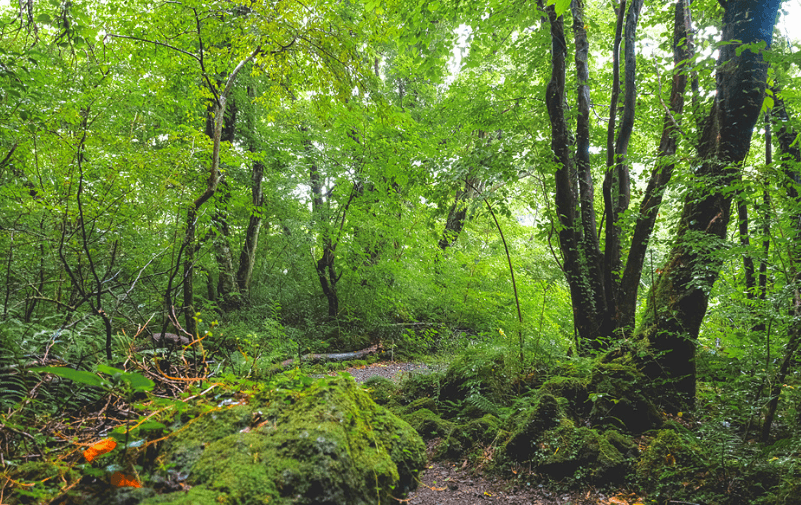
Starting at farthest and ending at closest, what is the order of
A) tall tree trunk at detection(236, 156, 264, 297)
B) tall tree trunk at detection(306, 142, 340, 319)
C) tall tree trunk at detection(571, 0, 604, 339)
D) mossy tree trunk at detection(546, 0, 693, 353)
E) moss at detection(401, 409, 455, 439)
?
tall tree trunk at detection(236, 156, 264, 297), tall tree trunk at detection(306, 142, 340, 319), tall tree trunk at detection(571, 0, 604, 339), mossy tree trunk at detection(546, 0, 693, 353), moss at detection(401, 409, 455, 439)

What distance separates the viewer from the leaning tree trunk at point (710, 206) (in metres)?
3.52

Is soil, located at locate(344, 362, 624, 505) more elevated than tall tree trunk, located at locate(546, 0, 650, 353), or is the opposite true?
tall tree trunk, located at locate(546, 0, 650, 353)

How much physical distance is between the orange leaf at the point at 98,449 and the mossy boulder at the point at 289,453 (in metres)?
0.19

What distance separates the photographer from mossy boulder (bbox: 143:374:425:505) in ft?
4.35

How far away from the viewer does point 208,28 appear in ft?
16.4

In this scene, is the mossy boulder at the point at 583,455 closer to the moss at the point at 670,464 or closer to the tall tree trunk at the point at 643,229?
the moss at the point at 670,464

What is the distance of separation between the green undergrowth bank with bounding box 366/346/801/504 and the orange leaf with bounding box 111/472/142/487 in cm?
153

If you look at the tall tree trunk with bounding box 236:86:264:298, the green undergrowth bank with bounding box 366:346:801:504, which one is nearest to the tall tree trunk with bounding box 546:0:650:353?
the green undergrowth bank with bounding box 366:346:801:504

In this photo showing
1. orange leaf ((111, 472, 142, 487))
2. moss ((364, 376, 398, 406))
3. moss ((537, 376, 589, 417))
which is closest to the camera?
orange leaf ((111, 472, 142, 487))

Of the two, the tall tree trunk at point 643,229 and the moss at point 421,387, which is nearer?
the tall tree trunk at point 643,229

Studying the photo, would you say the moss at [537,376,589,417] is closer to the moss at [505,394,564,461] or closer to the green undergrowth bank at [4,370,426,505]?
the moss at [505,394,564,461]

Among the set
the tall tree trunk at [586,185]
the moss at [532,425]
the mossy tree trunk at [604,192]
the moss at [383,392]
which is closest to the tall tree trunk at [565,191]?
the mossy tree trunk at [604,192]

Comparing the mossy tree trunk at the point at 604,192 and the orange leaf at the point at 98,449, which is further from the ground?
the mossy tree trunk at the point at 604,192

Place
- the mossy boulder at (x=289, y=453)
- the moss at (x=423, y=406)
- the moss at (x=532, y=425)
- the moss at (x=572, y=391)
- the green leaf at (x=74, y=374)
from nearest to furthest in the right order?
the green leaf at (x=74, y=374), the mossy boulder at (x=289, y=453), the moss at (x=532, y=425), the moss at (x=572, y=391), the moss at (x=423, y=406)
